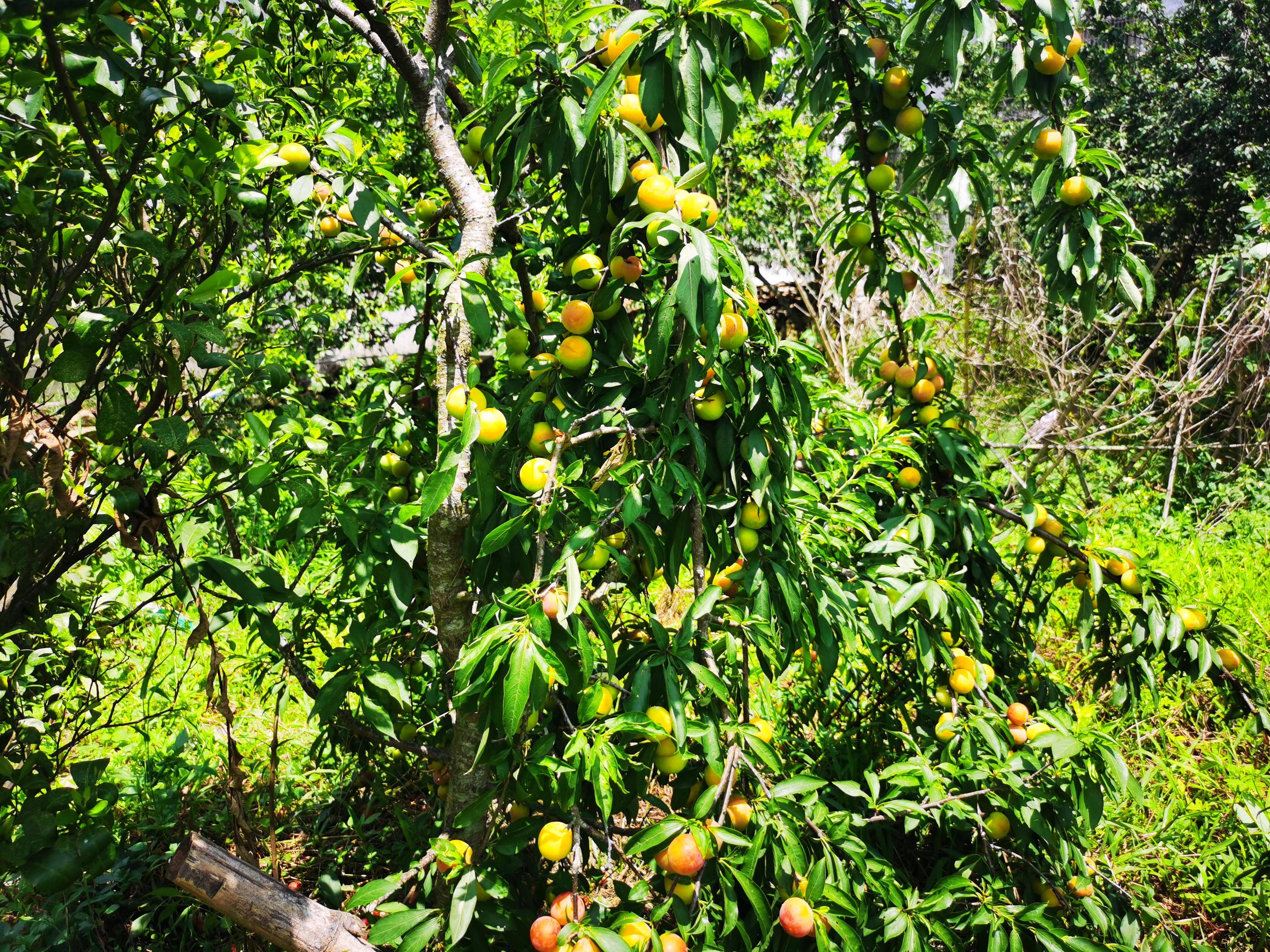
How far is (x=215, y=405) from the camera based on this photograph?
11.2 ft

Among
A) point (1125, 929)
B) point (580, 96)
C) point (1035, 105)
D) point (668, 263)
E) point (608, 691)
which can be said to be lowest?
point (1125, 929)

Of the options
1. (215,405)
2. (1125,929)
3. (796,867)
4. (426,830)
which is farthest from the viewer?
(215,405)

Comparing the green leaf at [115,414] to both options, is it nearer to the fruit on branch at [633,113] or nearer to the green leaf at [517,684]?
the green leaf at [517,684]

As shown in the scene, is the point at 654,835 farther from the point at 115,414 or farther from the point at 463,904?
the point at 115,414

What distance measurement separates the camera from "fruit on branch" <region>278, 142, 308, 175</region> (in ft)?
4.19

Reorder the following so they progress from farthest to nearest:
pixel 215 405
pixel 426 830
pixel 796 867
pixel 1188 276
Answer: pixel 1188 276 → pixel 215 405 → pixel 426 830 → pixel 796 867

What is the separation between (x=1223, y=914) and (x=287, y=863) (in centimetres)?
249

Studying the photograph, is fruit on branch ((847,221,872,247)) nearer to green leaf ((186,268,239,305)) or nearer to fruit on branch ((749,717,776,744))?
fruit on branch ((749,717,776,744))

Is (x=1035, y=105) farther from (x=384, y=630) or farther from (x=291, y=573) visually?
(x=291, y=573)

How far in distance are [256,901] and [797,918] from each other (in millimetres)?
816

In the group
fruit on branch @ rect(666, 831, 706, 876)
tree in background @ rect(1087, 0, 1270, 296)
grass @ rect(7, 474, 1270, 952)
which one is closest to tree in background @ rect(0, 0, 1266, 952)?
fruit on branch @ rect(666, 831, 706, 876)

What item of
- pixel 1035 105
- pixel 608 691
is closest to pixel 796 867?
pixel 608 691

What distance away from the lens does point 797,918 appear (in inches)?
47.7

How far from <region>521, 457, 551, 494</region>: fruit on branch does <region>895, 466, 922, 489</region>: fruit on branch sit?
962 mm
